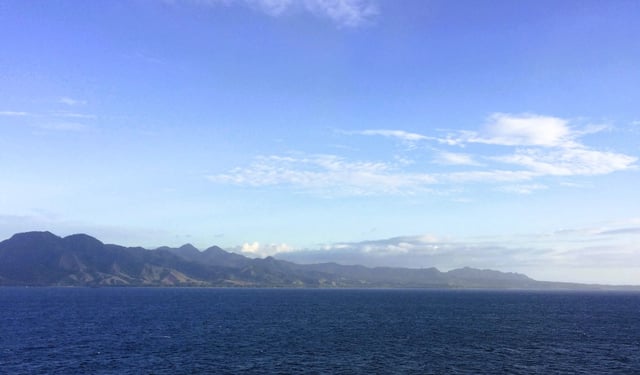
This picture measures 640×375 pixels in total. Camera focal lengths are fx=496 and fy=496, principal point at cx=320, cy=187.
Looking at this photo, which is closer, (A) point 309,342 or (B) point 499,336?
(A) point 309,342

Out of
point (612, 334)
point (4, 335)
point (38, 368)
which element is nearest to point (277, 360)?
point (38, 368)

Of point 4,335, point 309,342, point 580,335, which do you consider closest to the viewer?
point 309,342

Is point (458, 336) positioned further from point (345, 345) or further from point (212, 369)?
point (212, 369)

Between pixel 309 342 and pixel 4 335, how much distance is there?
93.8 meters

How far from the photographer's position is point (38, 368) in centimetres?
10419

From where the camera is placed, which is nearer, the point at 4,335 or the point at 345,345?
the point at 345,345

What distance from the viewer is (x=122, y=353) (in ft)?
400

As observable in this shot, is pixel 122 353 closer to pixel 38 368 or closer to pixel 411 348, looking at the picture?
pixel 38 368

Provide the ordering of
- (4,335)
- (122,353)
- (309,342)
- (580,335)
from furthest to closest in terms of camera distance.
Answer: (580,335) → (4,335) → (309,342) → (122,353)

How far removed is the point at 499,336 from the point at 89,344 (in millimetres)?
122073

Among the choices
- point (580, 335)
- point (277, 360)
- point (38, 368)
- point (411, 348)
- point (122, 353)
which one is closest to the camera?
point (38, 368)

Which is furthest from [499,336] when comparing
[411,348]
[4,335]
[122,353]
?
[4,335]

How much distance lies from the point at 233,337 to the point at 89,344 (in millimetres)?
40186

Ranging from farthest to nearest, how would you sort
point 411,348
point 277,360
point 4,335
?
1. point 4,335
2. point 411,348
3. point 277,360
